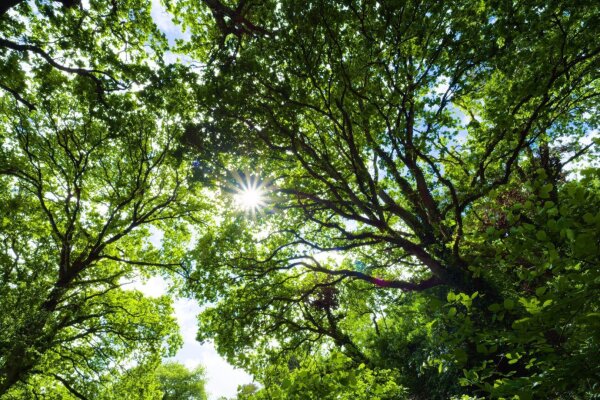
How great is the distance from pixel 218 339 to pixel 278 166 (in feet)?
22.8

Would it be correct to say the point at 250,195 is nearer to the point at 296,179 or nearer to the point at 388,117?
the point at 296,179

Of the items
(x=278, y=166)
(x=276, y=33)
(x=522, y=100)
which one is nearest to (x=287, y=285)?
(x=278, y=166)

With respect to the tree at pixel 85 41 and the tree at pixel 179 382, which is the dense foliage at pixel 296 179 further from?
the tree at pixel 179 382

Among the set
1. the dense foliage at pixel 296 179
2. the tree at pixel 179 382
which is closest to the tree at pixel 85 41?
the dense foliage at pixel 296 179

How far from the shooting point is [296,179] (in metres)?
12.2

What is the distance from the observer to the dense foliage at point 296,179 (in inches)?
213

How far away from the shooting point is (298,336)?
12023mm

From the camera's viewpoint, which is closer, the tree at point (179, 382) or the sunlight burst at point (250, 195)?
the sunlight burst at point (250, 195)

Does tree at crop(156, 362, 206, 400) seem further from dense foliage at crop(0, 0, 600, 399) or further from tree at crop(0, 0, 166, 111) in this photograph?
tree at crop(0, 0, 166, 111)

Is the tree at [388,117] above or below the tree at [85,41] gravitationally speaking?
below

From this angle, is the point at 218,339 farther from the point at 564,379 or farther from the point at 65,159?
the point at 65,159

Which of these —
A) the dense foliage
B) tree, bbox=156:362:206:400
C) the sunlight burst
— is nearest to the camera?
the dense foliage

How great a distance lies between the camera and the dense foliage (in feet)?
17.7

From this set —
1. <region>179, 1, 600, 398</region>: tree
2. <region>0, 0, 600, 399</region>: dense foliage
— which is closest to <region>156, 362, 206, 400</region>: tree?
<region>0, 0, 600, 399</region>: dense foliage
